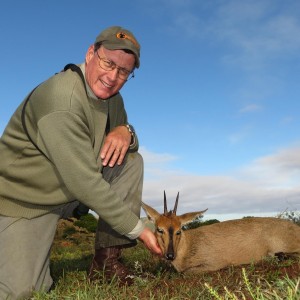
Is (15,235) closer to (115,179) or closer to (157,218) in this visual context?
(115,179)

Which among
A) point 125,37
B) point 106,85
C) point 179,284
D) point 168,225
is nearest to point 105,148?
point 106,85

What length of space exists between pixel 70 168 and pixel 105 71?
3.81ft

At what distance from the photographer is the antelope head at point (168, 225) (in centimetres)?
816

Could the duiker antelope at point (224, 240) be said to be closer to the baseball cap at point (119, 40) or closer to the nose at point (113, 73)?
the nose at point (113, 73)

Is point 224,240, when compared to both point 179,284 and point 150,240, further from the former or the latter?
point 150,240

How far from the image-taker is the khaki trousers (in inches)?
229

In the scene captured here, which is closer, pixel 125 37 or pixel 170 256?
pixel 125 37

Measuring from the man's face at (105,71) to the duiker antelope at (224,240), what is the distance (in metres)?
3.46

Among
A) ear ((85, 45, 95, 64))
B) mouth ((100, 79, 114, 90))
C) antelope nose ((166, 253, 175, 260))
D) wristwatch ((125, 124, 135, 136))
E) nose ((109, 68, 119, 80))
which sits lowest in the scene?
antelope nose ((166, 253, 175, 260))

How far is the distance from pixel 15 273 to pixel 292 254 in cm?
523

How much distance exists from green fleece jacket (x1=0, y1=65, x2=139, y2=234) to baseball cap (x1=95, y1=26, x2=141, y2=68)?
21.0 inches

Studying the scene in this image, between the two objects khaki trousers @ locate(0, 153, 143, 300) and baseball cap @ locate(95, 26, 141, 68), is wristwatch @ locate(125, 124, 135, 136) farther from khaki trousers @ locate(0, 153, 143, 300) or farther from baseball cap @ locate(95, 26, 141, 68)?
baseball cap @ locate(95, 26, 141, 68)

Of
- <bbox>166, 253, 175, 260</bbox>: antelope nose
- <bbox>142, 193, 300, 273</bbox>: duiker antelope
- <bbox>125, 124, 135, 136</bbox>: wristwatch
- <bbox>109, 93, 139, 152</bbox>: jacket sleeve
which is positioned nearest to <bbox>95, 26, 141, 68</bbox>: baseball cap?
<bbox>125, 124, 135, 136</bbox>: wristwatch

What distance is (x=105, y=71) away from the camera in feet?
17.4
